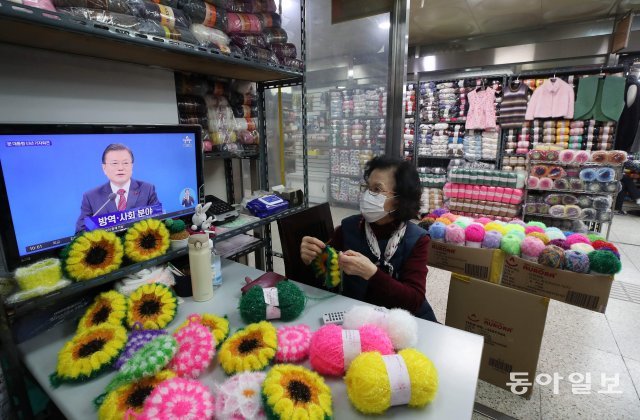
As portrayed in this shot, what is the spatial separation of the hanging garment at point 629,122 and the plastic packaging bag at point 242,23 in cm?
466

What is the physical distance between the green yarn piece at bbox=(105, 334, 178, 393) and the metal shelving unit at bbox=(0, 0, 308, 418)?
13.1 inches

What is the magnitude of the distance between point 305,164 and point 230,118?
52 cm

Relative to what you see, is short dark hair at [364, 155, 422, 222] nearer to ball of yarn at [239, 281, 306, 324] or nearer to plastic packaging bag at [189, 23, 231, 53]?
ball of yarn at [239, 281, 306, 324]

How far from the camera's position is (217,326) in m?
0.96

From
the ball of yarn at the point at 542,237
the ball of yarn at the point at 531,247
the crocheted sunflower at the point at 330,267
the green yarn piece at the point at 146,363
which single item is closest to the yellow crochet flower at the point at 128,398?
the green yarn piece at the point at 146,363

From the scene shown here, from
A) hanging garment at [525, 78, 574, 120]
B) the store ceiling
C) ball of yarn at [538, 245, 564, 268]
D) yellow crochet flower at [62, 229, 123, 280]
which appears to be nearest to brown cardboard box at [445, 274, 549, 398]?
ball of yarn at [538, 245, 564, 268]

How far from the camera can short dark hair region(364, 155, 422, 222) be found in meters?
1.36

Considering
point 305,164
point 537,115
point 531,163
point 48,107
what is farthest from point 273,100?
point 537,115

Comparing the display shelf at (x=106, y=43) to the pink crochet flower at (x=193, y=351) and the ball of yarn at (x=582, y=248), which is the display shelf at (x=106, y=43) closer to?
the pink crochet flower at (x=193, y=351)

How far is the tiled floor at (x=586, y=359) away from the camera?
158 cm

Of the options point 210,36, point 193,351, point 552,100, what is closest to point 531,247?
point 193,351

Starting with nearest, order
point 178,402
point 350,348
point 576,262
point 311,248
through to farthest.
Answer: point 178,402
point 350,348
point 311,248
point 576,262

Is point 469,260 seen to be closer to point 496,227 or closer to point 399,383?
point 496,227

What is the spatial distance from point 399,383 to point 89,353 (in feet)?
2.55
